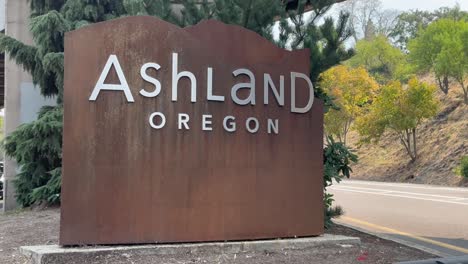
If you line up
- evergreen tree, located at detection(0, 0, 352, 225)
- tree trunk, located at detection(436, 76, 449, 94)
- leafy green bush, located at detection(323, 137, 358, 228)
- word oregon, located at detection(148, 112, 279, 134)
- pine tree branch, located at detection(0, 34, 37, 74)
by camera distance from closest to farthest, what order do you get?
word oregon, located at detection(148, 112, 279, 134) → evergreen tree, located at detection(0, 0, 352, 225) → leafy green bush, located at detection(323, 137, 358, 228) → pine tree branch, located at detection(0, 34, 37, 74) → tree trunk, located at detection(436, 76, 449, 94)

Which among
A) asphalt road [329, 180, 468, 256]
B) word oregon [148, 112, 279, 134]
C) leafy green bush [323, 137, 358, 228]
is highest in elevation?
word oregon [148, 112, 279, 134]

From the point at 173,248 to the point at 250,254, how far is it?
3.24ft

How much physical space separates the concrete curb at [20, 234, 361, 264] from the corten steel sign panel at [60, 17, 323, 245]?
138 mm

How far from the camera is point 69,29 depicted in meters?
11.7

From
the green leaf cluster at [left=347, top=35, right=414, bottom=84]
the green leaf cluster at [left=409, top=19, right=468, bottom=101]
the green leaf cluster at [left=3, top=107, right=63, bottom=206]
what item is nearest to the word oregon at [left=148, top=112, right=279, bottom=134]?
the green leaf cluster at [left=3, top=107, right=63, bottom=206]

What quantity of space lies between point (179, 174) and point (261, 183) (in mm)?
1145

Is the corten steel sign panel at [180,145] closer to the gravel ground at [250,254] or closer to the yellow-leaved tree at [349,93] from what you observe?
the gravel ground at [250,254]

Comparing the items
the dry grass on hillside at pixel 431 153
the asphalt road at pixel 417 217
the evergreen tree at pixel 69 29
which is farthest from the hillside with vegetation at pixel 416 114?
the evergreen tree at pixel 69 29

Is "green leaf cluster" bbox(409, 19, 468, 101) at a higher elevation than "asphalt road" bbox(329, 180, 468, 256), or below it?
higher

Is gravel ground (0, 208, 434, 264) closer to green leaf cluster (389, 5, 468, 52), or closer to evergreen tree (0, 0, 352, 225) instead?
evergreen tree (0, 0, 352, 225)

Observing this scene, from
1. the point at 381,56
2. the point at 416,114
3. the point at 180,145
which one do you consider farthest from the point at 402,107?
the point at 180,145

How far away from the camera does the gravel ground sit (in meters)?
6.41

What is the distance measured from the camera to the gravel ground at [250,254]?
6.41m

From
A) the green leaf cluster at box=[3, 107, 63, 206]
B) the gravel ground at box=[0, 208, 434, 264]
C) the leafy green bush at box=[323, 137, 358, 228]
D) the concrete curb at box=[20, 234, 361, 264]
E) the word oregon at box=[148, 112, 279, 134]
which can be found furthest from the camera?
the green leaf cluster at box=[3, 107, 63, 206]
